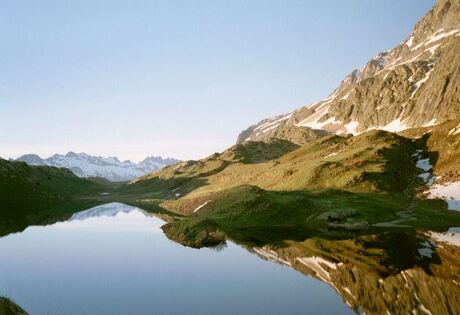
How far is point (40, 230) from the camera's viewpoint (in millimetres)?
91875

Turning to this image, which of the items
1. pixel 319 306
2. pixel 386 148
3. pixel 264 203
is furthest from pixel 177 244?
pixel 386 148

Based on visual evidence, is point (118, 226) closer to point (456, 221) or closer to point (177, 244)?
point (177, 244)

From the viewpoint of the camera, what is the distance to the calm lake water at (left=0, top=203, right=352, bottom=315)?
34438 mm

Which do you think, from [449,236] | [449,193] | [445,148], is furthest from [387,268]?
[445,148]

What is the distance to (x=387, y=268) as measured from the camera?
137 feet

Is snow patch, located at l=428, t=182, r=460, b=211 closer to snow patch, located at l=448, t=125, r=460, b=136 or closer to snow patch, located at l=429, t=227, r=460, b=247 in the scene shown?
snow patch, located at l=429, t=227, r=460, b=247

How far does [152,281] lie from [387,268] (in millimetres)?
22807

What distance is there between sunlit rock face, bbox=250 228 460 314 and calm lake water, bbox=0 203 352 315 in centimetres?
196

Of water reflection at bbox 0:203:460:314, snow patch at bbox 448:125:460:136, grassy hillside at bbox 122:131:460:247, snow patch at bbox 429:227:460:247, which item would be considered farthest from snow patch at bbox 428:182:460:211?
snow patch at bbox 448:125:460:136

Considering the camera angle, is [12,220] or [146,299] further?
[12,220]

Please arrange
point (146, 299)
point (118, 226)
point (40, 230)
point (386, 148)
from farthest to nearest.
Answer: point (386, 148) → point (118, 226) → point (40, 230) → point (146, 299)

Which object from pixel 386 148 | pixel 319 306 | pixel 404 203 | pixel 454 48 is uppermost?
pixel 454 48

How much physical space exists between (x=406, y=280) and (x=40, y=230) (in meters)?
77.2

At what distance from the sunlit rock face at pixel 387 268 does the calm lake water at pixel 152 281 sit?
6.43 ft
